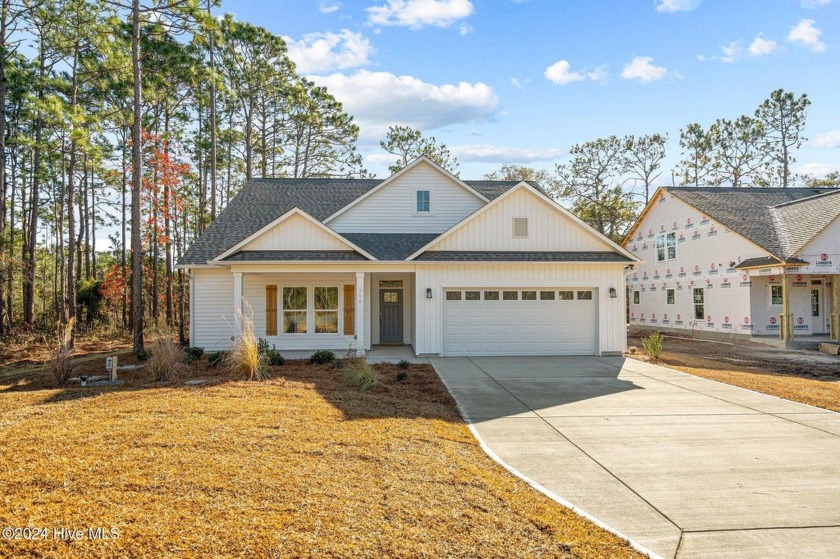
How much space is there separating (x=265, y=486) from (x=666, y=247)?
27.0 meters

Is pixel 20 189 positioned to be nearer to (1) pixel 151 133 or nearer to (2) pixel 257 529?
(1) pixel 151 133

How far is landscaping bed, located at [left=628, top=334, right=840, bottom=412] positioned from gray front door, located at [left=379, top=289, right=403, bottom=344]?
820 cm

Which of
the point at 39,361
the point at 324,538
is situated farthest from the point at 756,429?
the point at 39,361

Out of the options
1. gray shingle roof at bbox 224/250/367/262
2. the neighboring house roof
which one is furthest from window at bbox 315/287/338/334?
the neighboring house roof

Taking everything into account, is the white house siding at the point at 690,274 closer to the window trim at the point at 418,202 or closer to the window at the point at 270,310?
the window trim at the point at 418,202

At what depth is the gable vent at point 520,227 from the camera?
15.4 metres

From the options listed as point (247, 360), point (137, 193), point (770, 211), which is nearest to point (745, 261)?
point (770, 211)

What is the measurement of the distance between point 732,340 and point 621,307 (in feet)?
31.0

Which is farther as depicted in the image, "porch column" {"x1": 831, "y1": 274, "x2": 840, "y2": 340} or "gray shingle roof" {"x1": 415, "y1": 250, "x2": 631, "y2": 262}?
"porch column" {"x1": 831, "y1": 274, "x2": 840, "y2": 340}

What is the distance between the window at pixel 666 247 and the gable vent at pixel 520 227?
14.5m

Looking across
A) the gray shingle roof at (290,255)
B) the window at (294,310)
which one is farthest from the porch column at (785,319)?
the window at (294,310)

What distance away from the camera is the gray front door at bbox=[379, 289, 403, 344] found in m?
18.2

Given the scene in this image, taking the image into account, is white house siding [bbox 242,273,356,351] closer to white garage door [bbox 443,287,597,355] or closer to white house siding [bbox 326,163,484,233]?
white house siding [bbox 326,163,484,233]

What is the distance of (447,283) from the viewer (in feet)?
49.0
